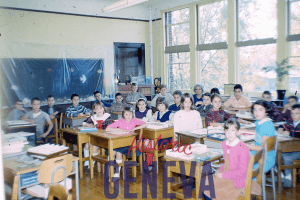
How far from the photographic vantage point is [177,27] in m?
8.74

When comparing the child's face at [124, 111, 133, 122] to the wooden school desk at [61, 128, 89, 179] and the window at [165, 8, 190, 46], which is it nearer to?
the wooden school desk at [61, 128, 89, 179]

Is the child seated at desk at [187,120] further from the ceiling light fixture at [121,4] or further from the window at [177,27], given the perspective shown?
the window at [177,27]

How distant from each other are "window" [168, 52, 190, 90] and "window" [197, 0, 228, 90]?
0.53 meters

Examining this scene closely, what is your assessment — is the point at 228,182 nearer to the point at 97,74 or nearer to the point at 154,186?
the point at 154,186

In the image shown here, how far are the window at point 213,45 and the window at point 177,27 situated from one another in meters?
0.53

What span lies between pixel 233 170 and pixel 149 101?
558 cm

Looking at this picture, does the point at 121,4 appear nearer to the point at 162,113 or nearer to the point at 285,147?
the point at 162,113

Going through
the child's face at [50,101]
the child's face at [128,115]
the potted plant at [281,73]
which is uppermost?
the potted plant at [281,73]

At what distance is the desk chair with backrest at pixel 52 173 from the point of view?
229 centimetres

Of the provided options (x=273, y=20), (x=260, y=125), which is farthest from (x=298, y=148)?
(x=273, y=20)

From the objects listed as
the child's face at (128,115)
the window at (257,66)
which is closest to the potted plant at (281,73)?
the window at (257,66)

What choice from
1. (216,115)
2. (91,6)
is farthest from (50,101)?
(216,115)

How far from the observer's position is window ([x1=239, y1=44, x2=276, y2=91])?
651 cm

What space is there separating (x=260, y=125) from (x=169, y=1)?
6.94 metres
